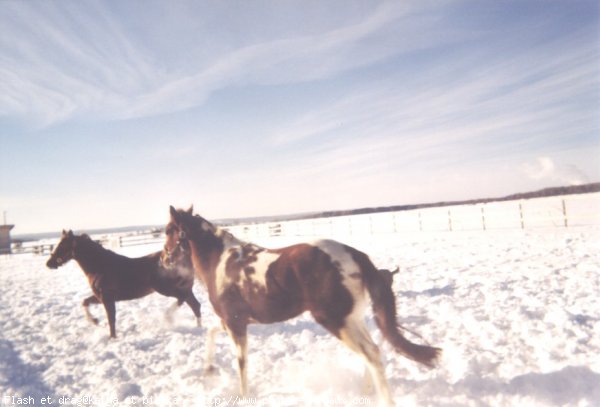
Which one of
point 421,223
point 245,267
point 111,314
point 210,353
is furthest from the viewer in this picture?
point 421,223

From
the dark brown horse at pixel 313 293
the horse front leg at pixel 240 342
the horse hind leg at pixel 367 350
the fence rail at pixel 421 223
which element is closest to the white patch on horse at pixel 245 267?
the dark brown horse at pixel 313 293

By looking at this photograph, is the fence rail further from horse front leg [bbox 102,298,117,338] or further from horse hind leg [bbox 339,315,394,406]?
horse hind leg [bbox 339,315,394,406]

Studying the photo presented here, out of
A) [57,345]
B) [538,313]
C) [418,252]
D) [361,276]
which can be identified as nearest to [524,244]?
[418,252]

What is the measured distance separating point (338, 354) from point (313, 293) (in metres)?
1.59

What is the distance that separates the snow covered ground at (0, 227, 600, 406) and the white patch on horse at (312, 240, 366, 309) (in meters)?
1.00

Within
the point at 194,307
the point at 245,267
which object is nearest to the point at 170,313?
the point at 194,307

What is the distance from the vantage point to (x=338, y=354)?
4.51m

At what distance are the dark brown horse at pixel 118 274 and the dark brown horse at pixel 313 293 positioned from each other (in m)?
2.58

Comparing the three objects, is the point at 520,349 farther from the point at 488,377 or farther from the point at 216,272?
the point at 216,272

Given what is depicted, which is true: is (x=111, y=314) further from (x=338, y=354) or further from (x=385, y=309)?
(x=385, y=309)

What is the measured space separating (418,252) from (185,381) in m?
10.7

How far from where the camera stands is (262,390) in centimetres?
381

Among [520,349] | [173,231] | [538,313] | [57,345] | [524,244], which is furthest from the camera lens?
[524,244]

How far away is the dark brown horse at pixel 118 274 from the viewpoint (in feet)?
20.7
